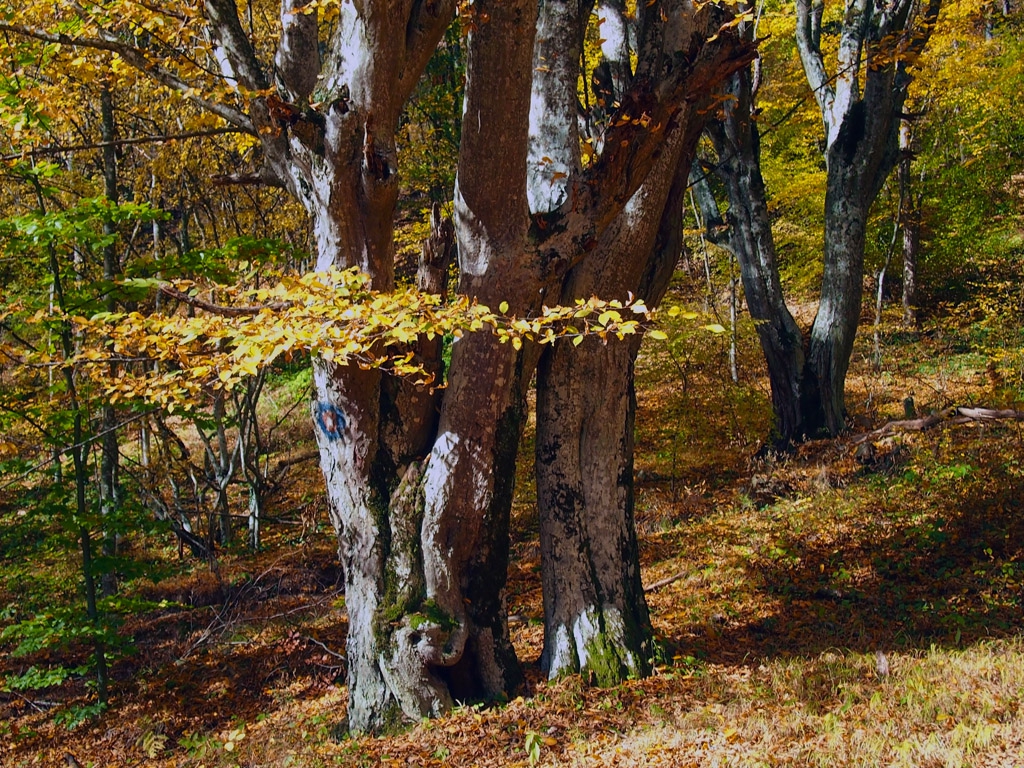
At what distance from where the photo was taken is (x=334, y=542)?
33.8 feet

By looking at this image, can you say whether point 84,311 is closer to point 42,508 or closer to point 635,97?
point 42,508

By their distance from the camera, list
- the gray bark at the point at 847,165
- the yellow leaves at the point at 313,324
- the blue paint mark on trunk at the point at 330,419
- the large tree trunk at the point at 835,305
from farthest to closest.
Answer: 1. the large tree trunk at the point at 835,305
2. the gray bark at the point at 847,165
3. the blue paint mark on trunk at the point at 330,419
4. the yellow leaves at the point at 313,324

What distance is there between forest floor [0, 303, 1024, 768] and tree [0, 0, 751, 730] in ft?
1.92

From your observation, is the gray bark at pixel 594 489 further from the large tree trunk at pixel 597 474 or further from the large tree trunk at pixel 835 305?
the large tree trunk at pixel 835 305

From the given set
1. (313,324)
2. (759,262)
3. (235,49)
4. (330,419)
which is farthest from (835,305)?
(313,324)

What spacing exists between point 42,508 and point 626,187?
4.56 meters

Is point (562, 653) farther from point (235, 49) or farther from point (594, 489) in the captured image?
point (235, 49)

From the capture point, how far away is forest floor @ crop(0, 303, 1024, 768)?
13.1 ft

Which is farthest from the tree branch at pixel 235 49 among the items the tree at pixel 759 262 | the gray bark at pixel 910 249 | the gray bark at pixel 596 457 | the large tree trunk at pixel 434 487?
the gray bark at pixel 910 249

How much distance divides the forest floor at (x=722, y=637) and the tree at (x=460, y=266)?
1.92 feet

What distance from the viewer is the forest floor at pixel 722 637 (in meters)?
3.99

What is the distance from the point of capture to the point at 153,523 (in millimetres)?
5543

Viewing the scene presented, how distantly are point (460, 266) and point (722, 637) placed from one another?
138 inches

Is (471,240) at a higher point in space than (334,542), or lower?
higher
